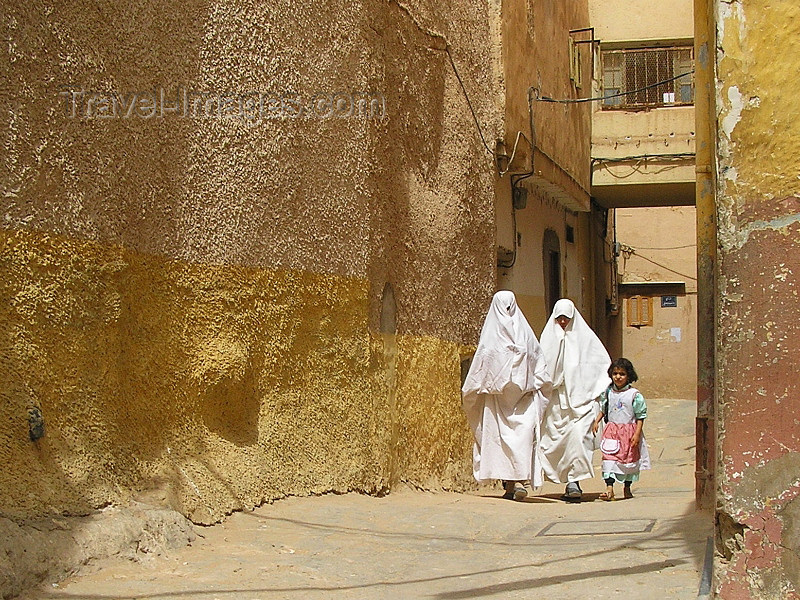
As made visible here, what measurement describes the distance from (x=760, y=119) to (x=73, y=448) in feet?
10.2

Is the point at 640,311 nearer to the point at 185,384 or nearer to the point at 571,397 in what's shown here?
the point at 571,397

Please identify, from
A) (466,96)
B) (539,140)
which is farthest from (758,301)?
(539,140)

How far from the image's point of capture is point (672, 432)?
14727mm

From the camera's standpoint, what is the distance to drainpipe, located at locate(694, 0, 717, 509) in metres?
5.98

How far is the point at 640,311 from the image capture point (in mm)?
21156

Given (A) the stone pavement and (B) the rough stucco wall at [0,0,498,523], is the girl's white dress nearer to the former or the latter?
(A) the stone pavement

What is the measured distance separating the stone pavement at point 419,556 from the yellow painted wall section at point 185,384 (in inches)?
11.9

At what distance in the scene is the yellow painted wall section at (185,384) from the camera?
14.1ft

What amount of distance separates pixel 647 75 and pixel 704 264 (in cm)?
1188

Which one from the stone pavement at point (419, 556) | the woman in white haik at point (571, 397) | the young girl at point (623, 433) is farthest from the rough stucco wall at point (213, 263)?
the young girl at point (623, 433)

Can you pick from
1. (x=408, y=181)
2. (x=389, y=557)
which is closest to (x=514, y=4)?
(x=408, y=181)

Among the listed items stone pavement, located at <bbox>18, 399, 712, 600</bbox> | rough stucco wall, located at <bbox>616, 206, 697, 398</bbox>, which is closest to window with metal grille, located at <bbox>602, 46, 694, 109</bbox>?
rough stucco wall, located at <bbox>616, 206, 697, 398</bbox>

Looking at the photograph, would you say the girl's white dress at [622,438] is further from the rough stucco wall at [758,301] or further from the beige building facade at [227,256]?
the rough stucco wall at [758,301]

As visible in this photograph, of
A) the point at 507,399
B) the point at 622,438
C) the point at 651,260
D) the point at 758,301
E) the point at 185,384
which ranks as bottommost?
the point at 622,438
